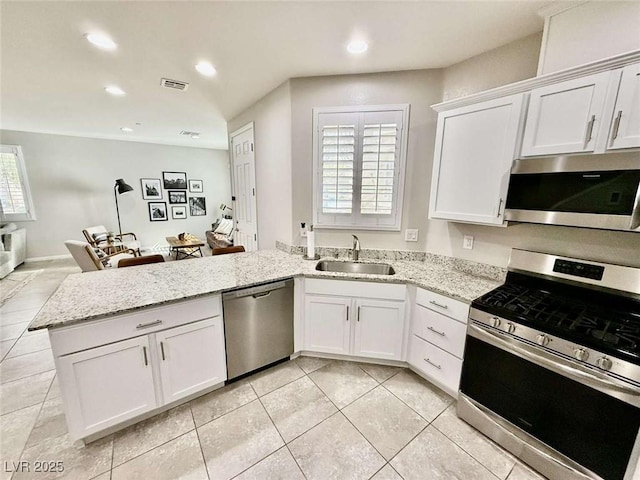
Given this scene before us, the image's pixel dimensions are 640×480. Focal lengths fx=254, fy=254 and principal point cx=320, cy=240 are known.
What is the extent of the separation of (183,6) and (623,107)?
8.19 ft

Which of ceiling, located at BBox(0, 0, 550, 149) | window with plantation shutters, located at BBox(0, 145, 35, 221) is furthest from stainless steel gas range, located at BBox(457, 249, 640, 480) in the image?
window with plantation shutters, located at BBox(0, 145, 35, 221)

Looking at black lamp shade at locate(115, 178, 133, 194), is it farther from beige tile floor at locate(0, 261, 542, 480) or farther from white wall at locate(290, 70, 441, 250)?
white wall at locate(290, 70, 441, 250)

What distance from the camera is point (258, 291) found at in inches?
79.2

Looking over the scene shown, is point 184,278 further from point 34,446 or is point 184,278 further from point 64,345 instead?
point 34,446

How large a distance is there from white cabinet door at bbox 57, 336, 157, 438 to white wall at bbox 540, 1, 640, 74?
3.13m

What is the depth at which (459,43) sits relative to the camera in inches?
74.8

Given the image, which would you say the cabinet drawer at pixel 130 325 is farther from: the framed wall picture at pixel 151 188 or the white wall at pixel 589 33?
the framed wall picture at pixel 151 188

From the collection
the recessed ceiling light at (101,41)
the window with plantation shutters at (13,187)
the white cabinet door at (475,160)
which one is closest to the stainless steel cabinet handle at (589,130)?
the white cabinet door at (475,160)

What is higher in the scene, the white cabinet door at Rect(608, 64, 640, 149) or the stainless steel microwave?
the white cabinet door at Rect(608, 64, 640, 149)

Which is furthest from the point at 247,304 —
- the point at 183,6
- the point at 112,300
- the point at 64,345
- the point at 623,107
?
the point at 623,107

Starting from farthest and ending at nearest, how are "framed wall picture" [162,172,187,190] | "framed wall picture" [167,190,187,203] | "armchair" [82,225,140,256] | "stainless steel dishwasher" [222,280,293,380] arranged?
"framed wall picture" [167,190,187,203] → "framed wall picture" [162,172,187,190] → "armchair" [82,225,140,256] → "stainless steel dishwasher" [222,280,293,380]

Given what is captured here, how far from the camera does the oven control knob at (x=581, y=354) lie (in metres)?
1.21

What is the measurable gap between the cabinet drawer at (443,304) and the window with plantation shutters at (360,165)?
2.57 ft

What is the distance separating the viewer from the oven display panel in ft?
5.08
